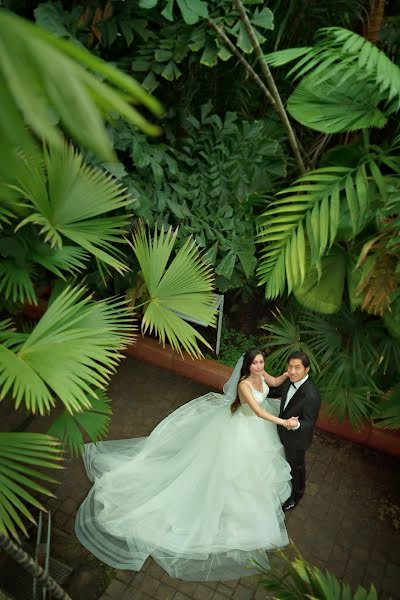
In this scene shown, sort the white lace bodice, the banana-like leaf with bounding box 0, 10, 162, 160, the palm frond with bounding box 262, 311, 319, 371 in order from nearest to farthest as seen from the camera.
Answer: the banana-like leaf with bounding box 0, 10, 162, 160 < the white lace bodice < the palm frond with bounding box 262, 311, 319, 371

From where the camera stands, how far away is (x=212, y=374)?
486 centimetres

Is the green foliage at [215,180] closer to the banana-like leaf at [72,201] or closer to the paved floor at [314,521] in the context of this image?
the banana-like leaf at [72,201]

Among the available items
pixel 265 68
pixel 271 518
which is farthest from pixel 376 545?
pixel 265 68

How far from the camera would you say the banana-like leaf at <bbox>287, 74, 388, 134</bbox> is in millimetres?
3232

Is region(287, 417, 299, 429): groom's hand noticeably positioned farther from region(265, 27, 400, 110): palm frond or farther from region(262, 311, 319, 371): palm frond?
region(265, 27, 400, 110): palm frond

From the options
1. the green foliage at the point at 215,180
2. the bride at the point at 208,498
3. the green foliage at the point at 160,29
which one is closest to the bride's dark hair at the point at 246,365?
the bride at the point at 208,498

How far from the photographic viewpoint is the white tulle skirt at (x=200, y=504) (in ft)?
11.4

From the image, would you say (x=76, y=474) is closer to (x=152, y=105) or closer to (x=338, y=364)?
(x=338, y=364)

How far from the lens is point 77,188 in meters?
3.07

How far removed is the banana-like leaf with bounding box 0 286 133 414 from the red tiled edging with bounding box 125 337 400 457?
2051mm

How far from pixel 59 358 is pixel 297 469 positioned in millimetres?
2121

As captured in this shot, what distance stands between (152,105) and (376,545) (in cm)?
404

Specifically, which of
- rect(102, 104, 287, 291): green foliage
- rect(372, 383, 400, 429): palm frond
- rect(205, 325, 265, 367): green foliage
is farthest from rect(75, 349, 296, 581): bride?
rect(102, 104, 287, 291): green foliage

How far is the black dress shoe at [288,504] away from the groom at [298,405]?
1.46 feet
